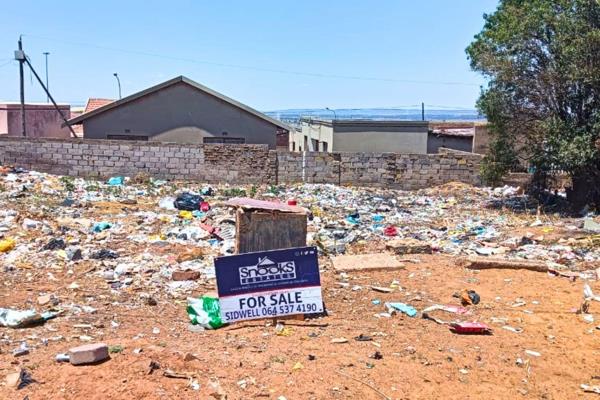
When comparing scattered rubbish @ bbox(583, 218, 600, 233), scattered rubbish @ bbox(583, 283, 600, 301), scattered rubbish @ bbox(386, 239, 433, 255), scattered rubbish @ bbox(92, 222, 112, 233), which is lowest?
scattered rubbish @ bbox(583, 283, 600, 301)

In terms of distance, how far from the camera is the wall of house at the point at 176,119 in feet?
64.1

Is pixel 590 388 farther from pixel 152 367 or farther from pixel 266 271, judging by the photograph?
pixel 152 367

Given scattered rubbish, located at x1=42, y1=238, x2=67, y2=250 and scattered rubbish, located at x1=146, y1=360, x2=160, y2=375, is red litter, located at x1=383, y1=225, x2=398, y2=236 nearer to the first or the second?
scattered rubbish, located at x1=42, y1=238, x2=67, y2=250

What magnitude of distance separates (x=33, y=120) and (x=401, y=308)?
78.6 feet

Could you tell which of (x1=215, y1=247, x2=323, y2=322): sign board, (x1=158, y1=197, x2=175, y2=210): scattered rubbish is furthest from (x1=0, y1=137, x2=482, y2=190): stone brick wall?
(x1=215, y1=247, x2=323, y2=322): sign board

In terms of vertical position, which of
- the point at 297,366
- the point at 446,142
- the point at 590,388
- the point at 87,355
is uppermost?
the point at 446,142

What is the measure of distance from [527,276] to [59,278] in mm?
5837

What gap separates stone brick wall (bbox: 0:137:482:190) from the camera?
55.3ft

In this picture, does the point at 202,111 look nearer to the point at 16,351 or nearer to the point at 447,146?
the point at 447,146

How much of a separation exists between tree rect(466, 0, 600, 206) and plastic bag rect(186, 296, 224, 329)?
8.98 meters

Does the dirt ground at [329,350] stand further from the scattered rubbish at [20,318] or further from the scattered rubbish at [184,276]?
the scattered rubbish at [184,276]

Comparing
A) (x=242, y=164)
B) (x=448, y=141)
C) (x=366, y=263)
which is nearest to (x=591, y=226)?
(x=366, y=263)

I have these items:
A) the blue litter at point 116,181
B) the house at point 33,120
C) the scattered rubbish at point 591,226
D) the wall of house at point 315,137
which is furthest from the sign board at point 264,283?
the house at point 33,120

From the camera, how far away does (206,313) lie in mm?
5559
